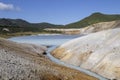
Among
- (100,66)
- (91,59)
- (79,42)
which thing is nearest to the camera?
(100,66)

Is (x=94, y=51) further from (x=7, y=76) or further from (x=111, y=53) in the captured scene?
(x=7, y=76)

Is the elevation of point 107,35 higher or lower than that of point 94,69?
higher

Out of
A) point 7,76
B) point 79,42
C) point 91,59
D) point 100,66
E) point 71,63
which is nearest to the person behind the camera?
point 7,76

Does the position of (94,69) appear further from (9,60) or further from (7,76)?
(7,76)

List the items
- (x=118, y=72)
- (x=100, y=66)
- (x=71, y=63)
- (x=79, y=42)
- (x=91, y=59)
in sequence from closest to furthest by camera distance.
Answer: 1. (x=118, y=72)
2. (x=100, y=66)
3. (x=91, y=59)
4. (x=71, y=63)
5. (x=79, y=42)

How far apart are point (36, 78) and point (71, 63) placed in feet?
81.2

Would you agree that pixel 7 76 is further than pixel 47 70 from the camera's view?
No

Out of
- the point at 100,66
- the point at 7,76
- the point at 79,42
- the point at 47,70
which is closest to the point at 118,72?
the point at 100,66

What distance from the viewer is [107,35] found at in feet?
183

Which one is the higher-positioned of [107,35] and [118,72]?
[107,35]

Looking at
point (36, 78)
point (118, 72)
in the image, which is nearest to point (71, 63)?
point (118, 72)

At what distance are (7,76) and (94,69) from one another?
65.4ft

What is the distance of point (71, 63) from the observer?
55781mm

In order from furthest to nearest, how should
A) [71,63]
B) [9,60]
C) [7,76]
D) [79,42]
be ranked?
1. [79,42]
2. [71,63]
3. [9,60]
4. [7,76]
